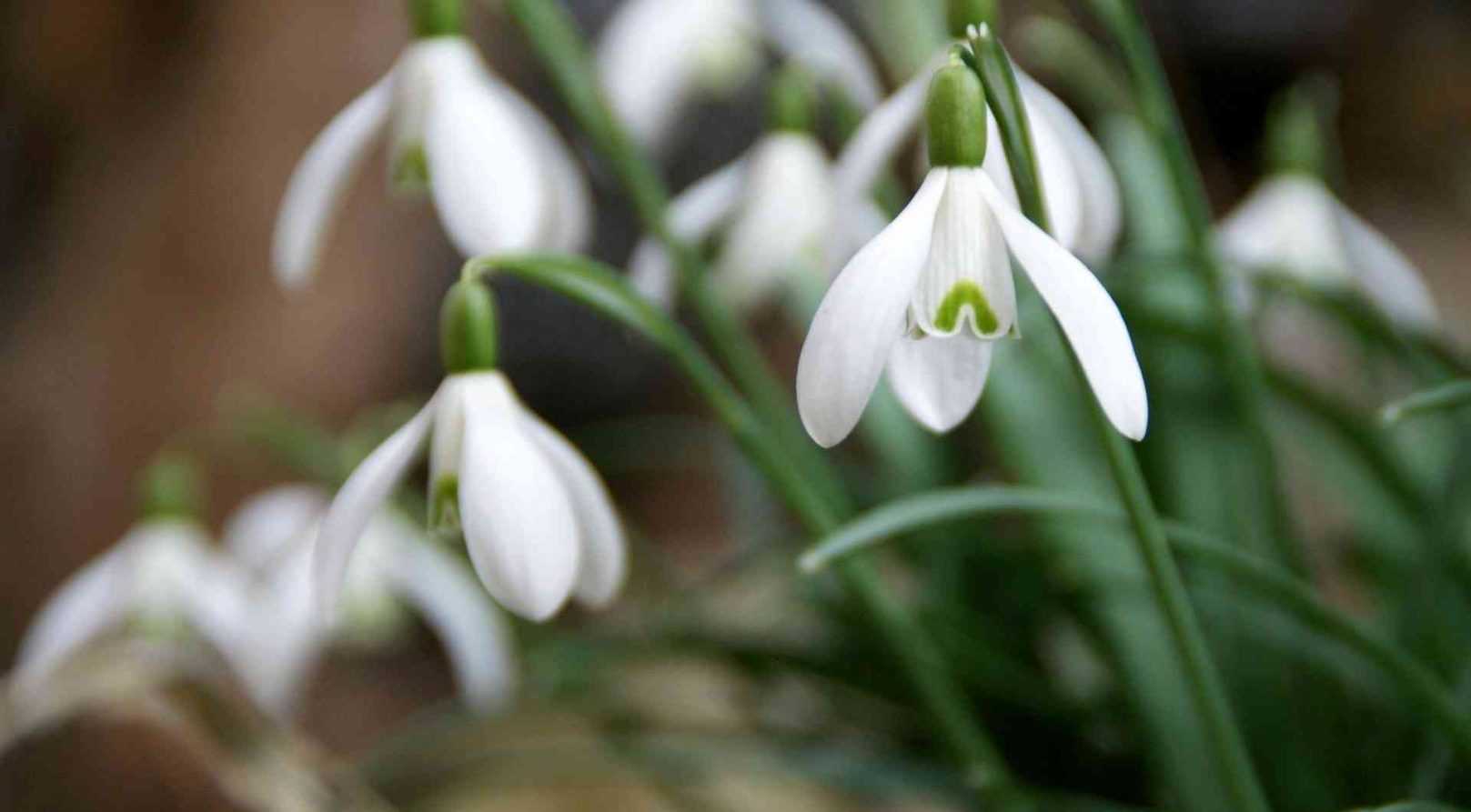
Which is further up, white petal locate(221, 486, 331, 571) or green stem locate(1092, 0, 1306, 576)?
white petal locate(221, 486, 331, 571)

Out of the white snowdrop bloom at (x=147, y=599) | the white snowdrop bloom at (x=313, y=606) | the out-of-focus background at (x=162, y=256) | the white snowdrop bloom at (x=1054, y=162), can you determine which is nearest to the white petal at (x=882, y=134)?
the white snowdrop bloom at (x=1054, y=162)

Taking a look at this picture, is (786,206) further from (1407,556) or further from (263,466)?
(263,466)

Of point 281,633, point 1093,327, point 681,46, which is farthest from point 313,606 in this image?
point 1093,327

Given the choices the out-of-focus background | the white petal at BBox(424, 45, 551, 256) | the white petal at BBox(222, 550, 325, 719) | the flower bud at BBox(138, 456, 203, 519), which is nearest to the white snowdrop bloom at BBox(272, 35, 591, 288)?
the white petal at BBox(424, 45, 551, 256)

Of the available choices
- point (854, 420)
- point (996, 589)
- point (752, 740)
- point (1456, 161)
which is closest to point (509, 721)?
point (752, 740)

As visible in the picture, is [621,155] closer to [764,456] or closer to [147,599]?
[764,456]

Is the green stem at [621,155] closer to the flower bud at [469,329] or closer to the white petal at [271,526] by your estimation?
the flower bud at [469,329]

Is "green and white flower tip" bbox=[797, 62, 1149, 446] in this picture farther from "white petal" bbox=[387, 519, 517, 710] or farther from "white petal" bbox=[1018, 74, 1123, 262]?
"white petal" bbox=[387, 519, 517, 710]
